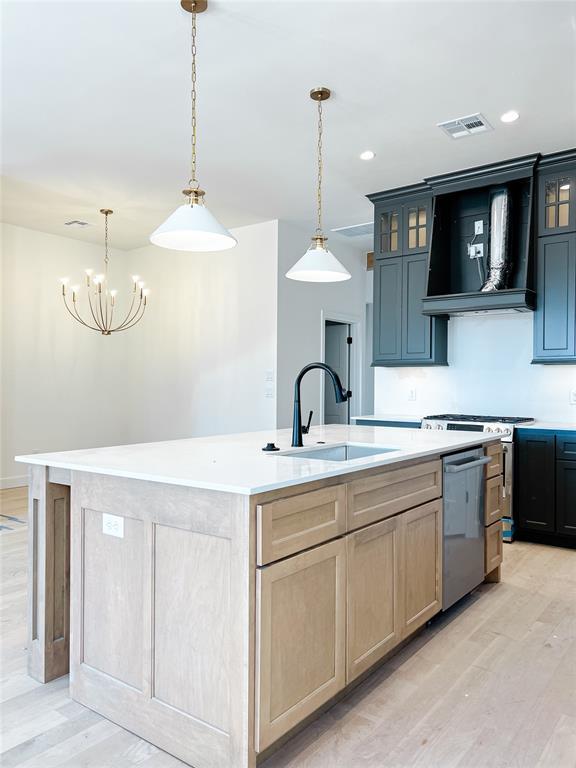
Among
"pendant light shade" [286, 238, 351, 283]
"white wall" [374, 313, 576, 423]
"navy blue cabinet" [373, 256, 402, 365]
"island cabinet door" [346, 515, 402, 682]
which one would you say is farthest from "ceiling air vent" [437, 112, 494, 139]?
"island cabinet door" [346, 515, 402, 682]

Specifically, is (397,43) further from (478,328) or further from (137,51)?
(478,328)

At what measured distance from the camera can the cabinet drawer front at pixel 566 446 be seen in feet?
13.3

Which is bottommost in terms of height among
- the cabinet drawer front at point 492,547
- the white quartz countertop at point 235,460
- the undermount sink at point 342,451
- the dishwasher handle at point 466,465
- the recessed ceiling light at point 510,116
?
the cabinet drawer front at point 492,547

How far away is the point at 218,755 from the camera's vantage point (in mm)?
1646

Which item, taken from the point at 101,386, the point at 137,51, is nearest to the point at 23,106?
the point at 137,51

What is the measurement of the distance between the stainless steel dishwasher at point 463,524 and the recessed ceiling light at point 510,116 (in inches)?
85.8

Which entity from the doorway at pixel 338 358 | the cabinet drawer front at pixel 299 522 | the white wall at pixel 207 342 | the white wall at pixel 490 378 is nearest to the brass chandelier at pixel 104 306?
the white wall at pixel 207 342

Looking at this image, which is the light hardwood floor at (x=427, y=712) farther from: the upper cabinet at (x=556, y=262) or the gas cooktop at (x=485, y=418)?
the upper cabinet at (x=556, y=262)

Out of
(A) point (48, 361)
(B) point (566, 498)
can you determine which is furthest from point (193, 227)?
(A) point (48, 361)

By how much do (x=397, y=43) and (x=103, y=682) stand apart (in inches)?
125

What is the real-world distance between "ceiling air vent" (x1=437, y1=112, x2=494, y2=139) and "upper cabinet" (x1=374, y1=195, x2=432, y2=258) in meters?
1.00

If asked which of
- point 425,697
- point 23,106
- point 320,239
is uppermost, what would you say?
point 23,106

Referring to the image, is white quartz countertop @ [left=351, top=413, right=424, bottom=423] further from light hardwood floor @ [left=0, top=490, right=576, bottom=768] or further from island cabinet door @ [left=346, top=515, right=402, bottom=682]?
island cabinet door @ [left=346, top=515, right=402, bottom=682]

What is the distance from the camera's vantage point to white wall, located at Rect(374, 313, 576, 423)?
464cm
